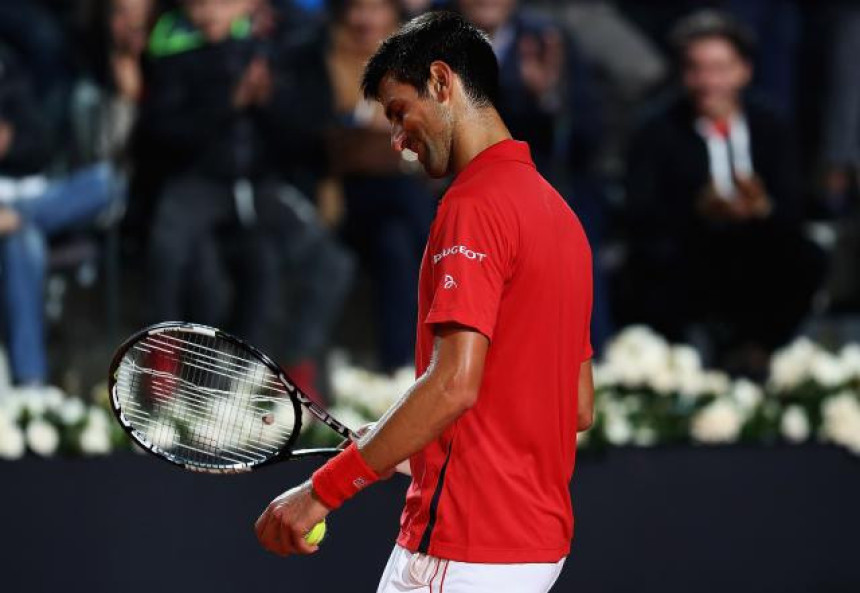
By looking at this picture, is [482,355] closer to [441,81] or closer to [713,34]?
[441,81]

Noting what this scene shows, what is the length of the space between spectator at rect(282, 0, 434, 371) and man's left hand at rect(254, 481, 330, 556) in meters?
3.86

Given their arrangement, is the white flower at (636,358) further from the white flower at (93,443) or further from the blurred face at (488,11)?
the white flower at (93,443)

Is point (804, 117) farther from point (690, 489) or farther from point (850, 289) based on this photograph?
point (690, 489)

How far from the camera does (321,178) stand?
7051 mm

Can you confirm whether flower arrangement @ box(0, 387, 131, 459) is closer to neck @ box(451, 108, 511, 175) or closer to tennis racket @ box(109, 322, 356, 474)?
tennis racket @ box(109, 322, 356, 474)

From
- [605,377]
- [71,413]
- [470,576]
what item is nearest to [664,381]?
[605,377]

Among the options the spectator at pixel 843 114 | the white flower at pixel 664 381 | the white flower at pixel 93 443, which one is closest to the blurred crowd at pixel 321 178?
the spectator at pixel 843 114

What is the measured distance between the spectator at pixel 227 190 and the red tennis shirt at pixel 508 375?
3.71 metres

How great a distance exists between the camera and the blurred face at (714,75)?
7.24 meters

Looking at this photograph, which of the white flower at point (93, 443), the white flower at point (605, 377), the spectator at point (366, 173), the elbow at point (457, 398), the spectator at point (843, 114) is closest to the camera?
the elbow at point (457, 398)

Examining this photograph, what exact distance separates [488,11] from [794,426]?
258 cm

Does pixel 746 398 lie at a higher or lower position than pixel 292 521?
lower

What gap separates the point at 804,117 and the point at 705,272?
169 cm

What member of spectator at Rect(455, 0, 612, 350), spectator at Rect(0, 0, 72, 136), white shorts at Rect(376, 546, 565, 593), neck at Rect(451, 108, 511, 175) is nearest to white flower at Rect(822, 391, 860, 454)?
spectator at Rect(455, 0, 612, 350)
